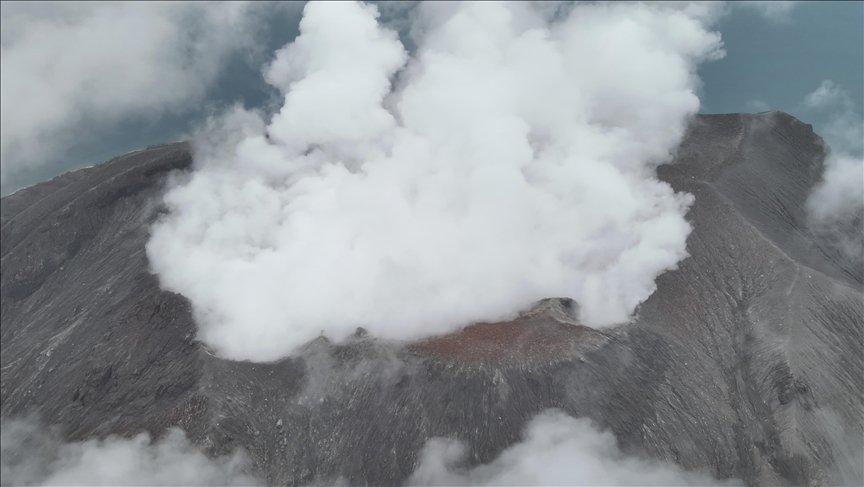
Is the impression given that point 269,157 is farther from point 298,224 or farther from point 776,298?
point 776,298

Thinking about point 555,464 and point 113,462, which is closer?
point 555,464

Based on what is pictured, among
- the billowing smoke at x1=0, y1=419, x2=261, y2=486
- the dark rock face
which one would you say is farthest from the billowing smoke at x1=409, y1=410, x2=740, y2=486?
the billowing smoke at x1=0, y1=419, x2=261, y2=486

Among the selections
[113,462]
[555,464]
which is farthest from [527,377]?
[113,462]

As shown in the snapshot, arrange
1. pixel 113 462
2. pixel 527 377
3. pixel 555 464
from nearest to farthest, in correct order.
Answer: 1. pixel 555 464
2. pixel 113 462
3. pixel 527 377

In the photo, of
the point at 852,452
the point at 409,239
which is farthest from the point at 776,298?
the point at 409,239

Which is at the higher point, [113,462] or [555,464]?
[555,464]

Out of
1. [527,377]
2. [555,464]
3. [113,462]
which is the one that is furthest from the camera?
[527,377]

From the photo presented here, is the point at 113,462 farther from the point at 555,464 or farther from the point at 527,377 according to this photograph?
the point at 555,464
